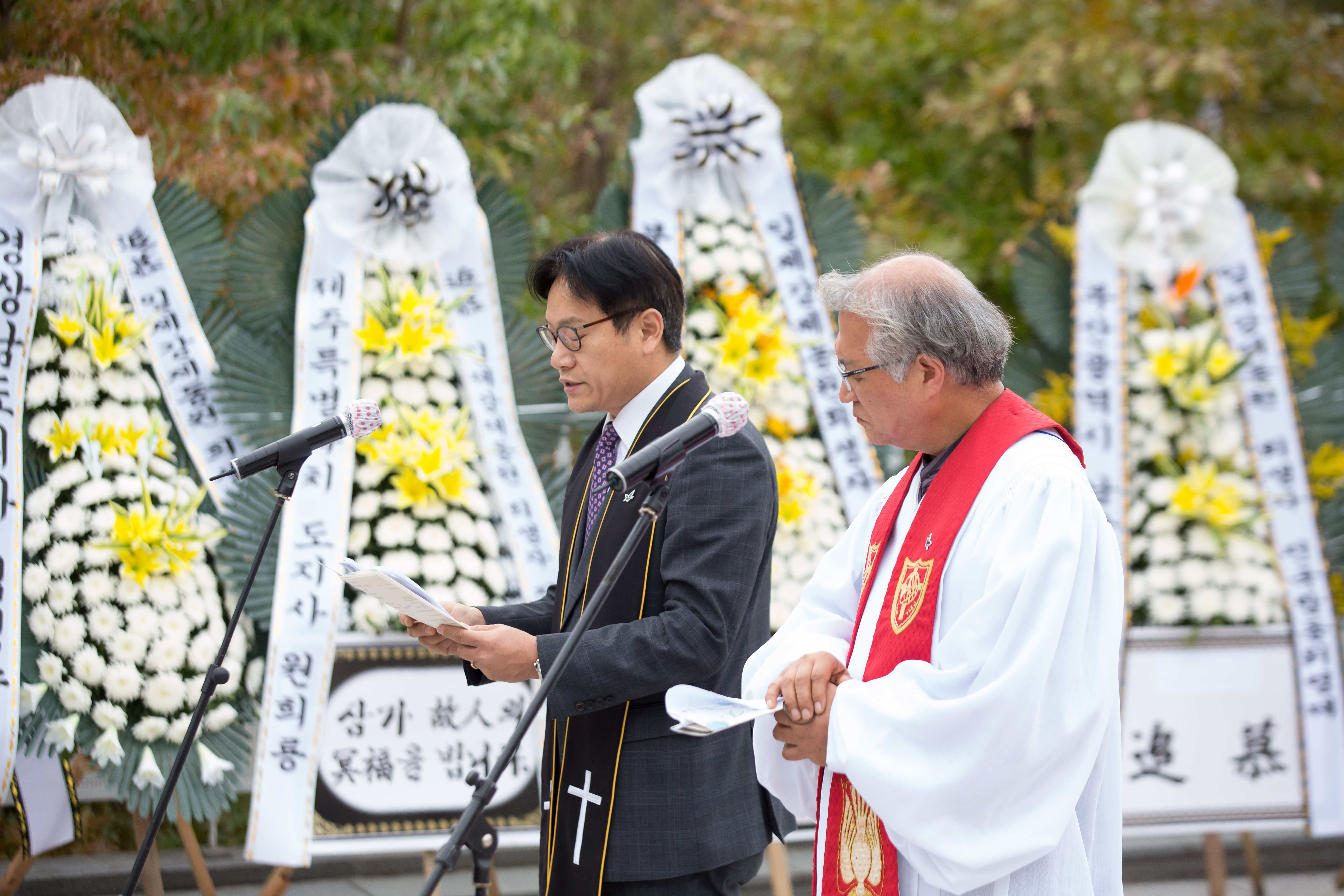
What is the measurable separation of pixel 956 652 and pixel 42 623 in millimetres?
2774

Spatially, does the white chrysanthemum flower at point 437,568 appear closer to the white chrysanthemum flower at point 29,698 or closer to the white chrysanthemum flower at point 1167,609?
the white chrysanthemum flower at point 29,698

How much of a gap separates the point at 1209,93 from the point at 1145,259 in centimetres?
275

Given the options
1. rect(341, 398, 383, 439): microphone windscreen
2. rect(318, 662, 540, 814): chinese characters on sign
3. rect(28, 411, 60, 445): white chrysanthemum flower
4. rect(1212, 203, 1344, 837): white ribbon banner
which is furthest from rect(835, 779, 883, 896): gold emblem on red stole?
rect(1212, 203, 1344, 837): white ribbon banner

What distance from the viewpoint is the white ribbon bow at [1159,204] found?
479 cm

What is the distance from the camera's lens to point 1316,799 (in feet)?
14.4

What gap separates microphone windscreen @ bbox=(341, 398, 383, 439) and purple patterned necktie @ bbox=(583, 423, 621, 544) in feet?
1.48

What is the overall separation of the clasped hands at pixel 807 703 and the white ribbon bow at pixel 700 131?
2.96 metres

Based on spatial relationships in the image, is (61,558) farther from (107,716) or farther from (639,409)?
(639,409)

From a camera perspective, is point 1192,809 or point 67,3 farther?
point 1192,809

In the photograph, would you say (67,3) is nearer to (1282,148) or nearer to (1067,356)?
(1067,356)

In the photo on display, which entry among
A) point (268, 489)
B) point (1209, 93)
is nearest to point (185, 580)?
point (268, 489)

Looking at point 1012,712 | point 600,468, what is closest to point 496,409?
point 600,468

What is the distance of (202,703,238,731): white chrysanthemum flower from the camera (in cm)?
352

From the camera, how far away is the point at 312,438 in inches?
87.7
